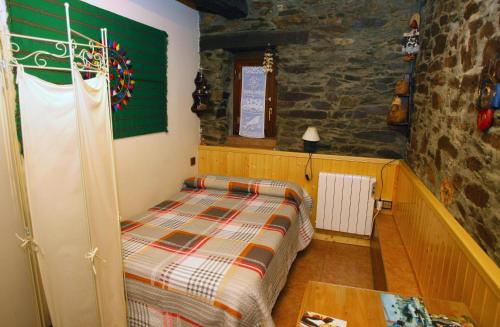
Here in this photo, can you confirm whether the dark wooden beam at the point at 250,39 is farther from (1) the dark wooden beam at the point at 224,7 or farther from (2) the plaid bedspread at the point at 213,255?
(2) the plaid bedspread at the point at 213,255

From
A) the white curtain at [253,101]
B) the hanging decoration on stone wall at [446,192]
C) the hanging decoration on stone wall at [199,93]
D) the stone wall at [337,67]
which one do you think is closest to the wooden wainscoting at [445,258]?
the hanging decoration on stone wall at [446,192]

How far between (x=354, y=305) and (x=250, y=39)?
2.95 meters

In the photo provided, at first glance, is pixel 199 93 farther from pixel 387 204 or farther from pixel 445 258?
pixel 445 258

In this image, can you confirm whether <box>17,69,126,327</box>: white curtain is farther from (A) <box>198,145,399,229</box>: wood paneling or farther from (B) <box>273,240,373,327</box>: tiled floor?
(A) <box>198,145,399,229</box>: wood paneling

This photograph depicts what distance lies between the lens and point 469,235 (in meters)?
1.46

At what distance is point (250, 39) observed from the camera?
3.45 m

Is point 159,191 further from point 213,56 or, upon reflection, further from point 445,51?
point 445,51

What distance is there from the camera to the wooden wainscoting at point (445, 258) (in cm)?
119

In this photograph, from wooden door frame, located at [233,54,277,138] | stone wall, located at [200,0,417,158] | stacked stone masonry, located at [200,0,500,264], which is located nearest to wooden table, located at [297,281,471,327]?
stacked stone masonry, located at [200,0,500,264]

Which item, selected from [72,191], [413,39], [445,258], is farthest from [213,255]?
[413,39]

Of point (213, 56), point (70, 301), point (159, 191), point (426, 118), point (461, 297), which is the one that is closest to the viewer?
point (461, 297)

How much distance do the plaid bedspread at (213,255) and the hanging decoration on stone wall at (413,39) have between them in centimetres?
168

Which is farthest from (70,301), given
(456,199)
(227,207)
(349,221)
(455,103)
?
(349,221)

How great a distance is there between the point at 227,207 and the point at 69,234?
58.0 inches
